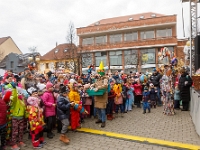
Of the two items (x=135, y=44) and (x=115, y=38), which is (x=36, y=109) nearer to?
(x=135, y=44)

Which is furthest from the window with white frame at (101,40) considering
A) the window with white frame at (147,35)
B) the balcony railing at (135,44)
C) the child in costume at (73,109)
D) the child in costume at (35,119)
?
the child in costume at (35,119)

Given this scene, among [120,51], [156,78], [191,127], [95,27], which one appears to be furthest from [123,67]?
[191,127]

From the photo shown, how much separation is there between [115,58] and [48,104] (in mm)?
32179

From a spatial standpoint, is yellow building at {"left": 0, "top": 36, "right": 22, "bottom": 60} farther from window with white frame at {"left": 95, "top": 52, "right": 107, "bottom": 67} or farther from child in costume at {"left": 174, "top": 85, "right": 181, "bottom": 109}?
child in costume at {"left": 174, "top": 85, "right": 181, "bottom": 109}

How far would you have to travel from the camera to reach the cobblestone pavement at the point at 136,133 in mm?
4766

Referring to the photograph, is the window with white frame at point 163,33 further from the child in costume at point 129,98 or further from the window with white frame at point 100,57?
the child in costume at point 129,98

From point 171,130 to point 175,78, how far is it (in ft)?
15.1

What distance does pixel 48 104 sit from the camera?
17.3 ft

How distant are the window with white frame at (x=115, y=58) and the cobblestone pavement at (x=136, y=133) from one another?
95.4ft

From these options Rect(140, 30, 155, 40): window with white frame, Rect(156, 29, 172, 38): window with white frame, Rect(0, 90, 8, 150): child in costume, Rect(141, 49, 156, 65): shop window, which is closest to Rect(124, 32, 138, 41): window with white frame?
Rect(140, 30, 155, 40): window with white frame

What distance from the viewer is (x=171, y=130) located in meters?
5.75

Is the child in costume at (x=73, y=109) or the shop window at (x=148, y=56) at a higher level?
the shop window at (x=148, y=56)

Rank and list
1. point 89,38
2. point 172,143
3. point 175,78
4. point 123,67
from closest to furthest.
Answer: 1. point 172,143
2. point 175,78
3. point 123,67
4. point 89,38

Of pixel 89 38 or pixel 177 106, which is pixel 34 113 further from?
pixel 89 38
